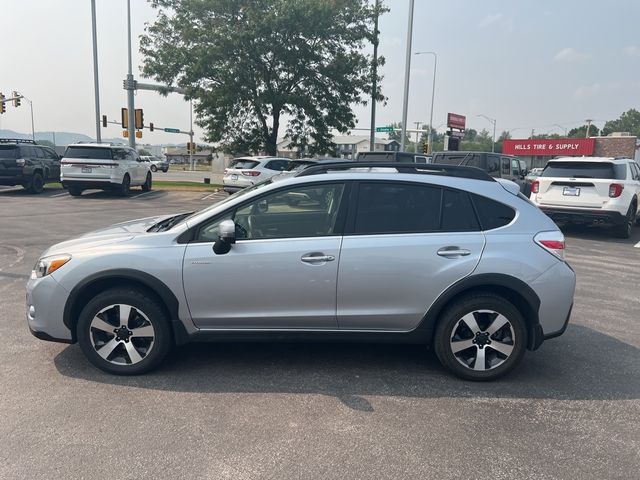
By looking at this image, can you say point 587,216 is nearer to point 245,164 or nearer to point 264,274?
point 264,274

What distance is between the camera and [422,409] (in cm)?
366

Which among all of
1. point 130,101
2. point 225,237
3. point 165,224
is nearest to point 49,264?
point 165,224

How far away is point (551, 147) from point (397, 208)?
6414cm

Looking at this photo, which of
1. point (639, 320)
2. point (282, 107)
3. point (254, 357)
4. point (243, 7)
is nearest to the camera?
point (254, 357)

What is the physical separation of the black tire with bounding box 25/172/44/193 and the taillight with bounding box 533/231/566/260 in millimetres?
19287

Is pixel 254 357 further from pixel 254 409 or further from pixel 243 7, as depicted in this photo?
pixel 243 7

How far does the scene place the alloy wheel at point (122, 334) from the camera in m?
4.01

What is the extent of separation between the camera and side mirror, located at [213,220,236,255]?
3.81 meters

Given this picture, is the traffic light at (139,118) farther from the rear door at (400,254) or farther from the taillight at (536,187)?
the rear door at (400,254)

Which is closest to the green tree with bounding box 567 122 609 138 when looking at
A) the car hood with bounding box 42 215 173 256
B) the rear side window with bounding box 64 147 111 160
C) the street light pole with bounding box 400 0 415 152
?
the street light pole with bounding box 400 0 415 152

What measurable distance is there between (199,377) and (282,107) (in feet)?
65.0

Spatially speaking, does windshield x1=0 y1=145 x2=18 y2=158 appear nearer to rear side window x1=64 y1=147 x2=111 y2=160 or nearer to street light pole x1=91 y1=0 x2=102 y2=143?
rear side window x1=64 y1=147 x2=111 y2=160

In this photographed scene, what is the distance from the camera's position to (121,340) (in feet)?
13.3

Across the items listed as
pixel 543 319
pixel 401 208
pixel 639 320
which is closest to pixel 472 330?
pixel 543 319
